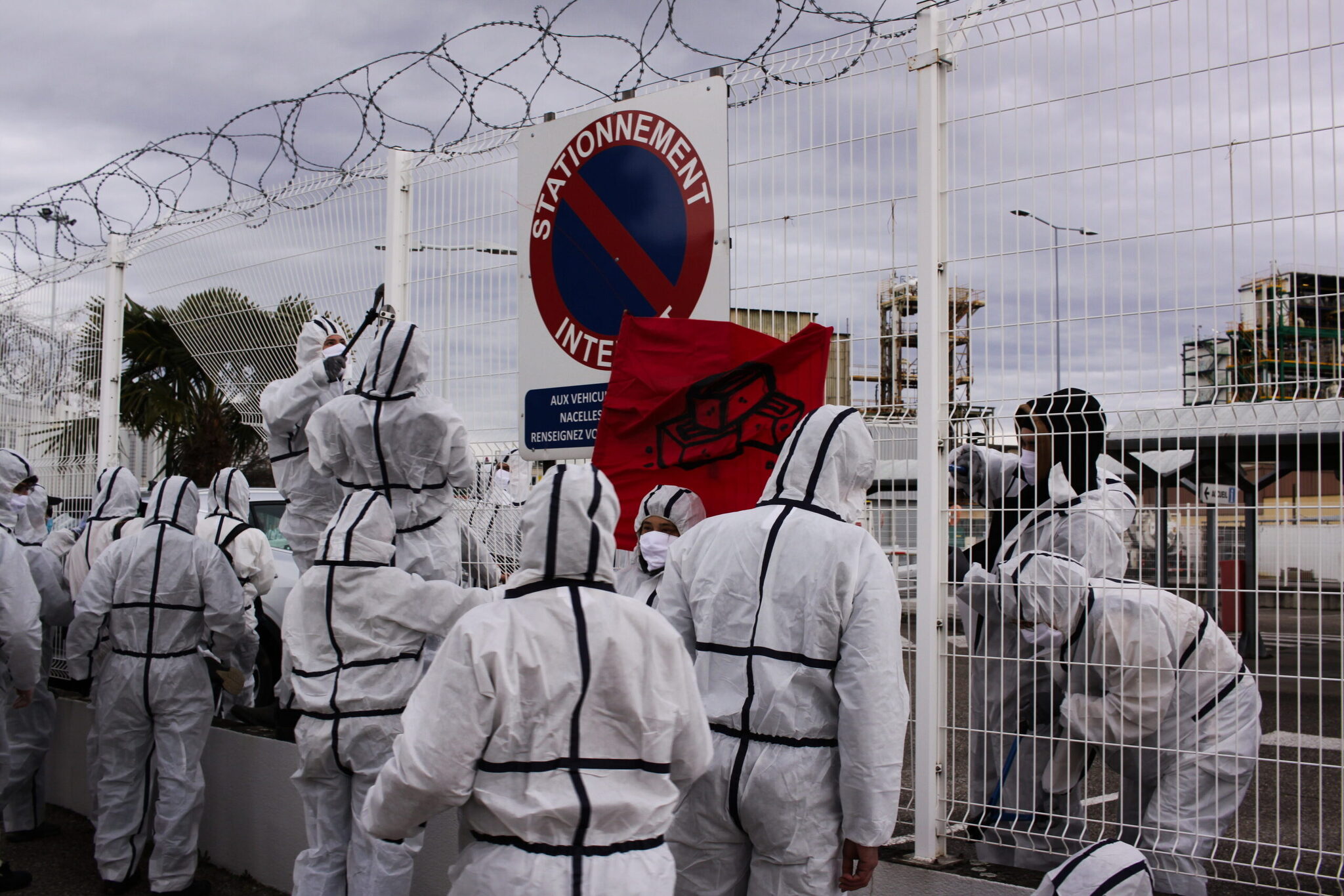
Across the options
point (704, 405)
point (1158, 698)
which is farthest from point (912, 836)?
point (704, 405)

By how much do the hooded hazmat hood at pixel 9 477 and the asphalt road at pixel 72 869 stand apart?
1.87 meters

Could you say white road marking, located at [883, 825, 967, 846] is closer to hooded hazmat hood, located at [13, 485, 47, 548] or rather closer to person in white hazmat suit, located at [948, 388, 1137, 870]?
person in white hazmat suit, located at [948, 388, 1137, 870]

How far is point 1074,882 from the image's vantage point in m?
2.68

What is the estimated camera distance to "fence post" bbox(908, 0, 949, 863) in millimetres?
4039

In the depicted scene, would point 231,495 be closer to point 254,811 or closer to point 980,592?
point 254,811

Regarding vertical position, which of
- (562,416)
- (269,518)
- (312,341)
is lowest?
(269,518)

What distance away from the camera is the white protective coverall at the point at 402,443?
4.88 metres

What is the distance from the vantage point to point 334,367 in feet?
17.6

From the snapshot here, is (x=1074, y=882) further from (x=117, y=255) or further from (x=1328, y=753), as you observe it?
(x=117, y=255)

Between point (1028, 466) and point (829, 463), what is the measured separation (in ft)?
2.79

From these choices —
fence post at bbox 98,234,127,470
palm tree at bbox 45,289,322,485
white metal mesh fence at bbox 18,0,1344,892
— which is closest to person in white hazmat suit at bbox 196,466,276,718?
palm tree at bbox 45,289,322,485

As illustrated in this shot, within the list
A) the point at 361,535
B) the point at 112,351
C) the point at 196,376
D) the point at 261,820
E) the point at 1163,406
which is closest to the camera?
the point at 1163,406

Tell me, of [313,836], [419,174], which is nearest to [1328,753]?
[313,836]

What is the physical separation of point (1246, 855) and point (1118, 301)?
97.4 inches
